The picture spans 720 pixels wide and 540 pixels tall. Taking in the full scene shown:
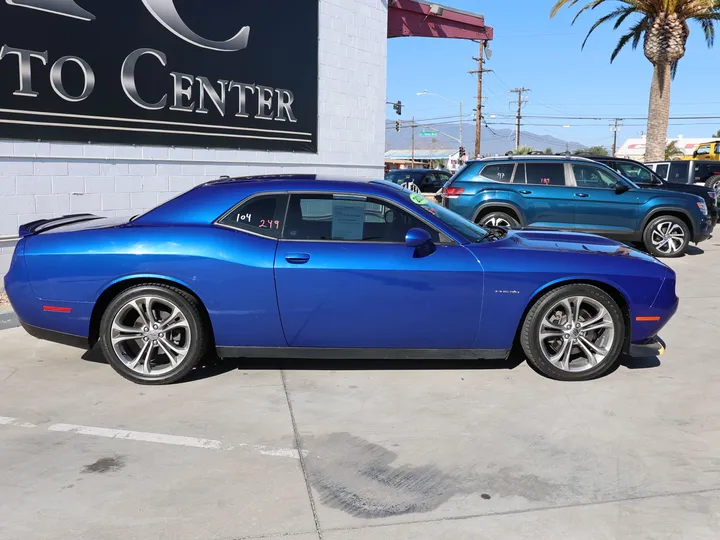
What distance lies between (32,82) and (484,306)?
6.05 metres

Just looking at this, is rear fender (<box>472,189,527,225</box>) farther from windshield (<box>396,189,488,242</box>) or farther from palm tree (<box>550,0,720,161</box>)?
palm tree (<box>550,0,720,161</box>)

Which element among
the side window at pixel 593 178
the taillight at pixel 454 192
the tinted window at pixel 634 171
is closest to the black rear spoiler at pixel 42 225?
the taillight at pixel 454 192

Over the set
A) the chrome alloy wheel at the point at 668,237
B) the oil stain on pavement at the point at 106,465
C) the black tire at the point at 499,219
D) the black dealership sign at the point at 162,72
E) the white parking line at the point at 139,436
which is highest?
the black dealership sign at the point at 162,72

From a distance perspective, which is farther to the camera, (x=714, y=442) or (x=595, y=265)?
(x=595, y=265)

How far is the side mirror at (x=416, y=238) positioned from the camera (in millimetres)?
4316

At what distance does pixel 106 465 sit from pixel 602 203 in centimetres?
922

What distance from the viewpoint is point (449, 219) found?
4.82 m

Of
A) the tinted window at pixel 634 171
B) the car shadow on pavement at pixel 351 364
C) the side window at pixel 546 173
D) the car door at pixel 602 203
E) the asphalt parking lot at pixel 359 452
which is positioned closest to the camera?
the asphalt parking lot at pixel 359 452

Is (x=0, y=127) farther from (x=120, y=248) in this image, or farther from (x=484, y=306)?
(x=484, y=306)

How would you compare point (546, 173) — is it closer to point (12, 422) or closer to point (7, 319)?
point (7, 319)

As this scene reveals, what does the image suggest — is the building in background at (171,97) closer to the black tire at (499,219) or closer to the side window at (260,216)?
the black tire at (499,219)

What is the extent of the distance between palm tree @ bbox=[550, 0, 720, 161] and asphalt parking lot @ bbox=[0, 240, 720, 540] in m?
19.4

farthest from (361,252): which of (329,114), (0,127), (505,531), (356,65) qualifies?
(356,65)

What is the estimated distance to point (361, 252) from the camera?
4410 millimetres
